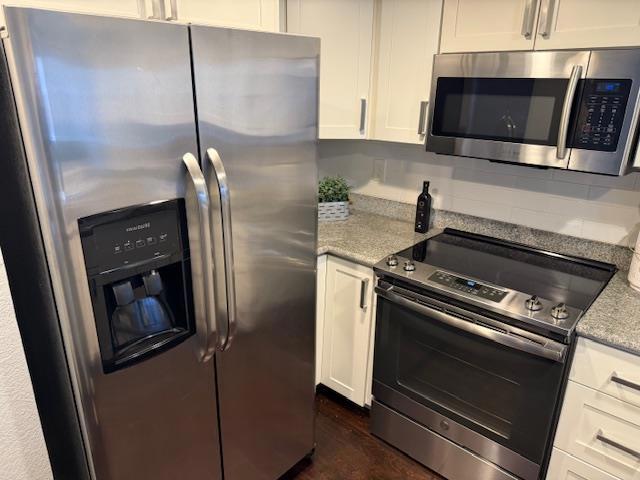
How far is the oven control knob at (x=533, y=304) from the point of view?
151 centimetres

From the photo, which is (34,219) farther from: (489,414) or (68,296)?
(489,414)

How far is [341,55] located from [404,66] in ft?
0.92

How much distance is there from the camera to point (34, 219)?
1.01m

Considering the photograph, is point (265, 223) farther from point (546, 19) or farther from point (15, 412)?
point (546, 19)

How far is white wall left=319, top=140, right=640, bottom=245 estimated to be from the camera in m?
1.81

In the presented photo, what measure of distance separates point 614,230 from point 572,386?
723 millimetres

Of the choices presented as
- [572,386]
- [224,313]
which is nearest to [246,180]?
[224,313]

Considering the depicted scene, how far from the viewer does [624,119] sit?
1.40m

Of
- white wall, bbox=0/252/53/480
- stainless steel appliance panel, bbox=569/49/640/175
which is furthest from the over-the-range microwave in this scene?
white wall, bbox=0/252/53/480

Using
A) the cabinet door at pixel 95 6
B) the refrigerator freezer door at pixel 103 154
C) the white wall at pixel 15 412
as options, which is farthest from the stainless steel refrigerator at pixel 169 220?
the cabinet door at pixel 95 6

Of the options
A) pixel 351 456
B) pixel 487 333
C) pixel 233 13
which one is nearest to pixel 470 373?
pixel 487 333

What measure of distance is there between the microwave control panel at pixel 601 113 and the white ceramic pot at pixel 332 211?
3.86 feet

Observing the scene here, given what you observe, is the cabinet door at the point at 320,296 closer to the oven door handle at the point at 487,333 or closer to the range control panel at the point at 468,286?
the oven door handle at the point at 487,333

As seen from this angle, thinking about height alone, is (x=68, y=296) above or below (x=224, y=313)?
above
